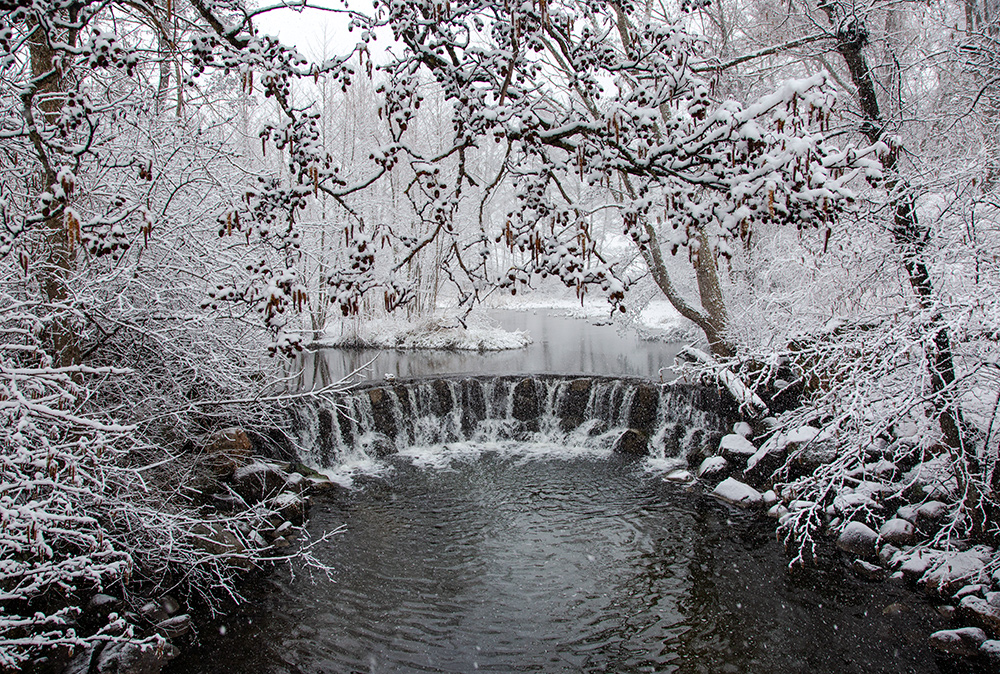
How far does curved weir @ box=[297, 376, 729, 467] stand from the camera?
497 inches

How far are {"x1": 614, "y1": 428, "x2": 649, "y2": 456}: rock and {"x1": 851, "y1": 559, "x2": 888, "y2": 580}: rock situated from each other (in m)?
5.18

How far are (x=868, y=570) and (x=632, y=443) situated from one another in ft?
18.2

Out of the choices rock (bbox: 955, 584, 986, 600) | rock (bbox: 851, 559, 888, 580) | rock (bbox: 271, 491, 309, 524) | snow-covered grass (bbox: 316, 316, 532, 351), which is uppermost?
snow-covered grass (bbox: 316, 316, 532, 351)

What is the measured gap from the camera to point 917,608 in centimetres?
673

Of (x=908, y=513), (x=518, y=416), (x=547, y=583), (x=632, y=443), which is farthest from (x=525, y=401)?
(x=908, y=513)

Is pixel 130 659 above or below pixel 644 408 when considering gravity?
below

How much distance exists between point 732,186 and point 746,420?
10.3 m

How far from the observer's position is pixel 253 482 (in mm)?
9383

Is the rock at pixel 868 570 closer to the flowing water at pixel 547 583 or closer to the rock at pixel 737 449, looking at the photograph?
the flowing water at pixel 547 583

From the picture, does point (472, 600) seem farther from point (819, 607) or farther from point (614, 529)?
point (819, 607)

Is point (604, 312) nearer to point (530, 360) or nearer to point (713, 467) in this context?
point (530, 360)

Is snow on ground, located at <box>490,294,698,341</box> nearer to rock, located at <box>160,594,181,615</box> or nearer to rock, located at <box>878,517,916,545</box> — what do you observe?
rock, located at <box>878,517,916,545</box>

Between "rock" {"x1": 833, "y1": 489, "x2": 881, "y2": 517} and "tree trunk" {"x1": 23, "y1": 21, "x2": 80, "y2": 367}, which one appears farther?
"rock" {"x1": 833, "y1": 489, "x2": 881, "y2": 517}

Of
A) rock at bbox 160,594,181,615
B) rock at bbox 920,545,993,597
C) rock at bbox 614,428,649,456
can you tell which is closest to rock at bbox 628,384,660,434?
rock at bbox 614,428,649,456
